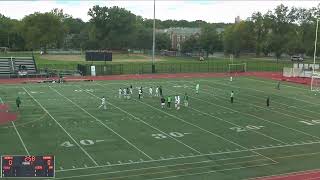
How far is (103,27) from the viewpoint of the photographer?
12619cm

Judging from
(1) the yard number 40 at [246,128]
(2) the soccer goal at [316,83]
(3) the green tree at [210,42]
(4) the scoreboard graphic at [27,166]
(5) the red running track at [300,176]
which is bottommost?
(5) the red running track at [300,176]

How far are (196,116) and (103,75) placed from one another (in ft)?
107

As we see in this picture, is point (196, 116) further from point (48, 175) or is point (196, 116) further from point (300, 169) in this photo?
point (48, 175)

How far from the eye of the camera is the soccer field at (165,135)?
71.6ft

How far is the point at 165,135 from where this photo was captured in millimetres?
27984

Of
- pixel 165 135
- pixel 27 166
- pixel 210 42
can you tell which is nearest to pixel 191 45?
pixel 210 42

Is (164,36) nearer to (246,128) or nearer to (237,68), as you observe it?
(237,68)

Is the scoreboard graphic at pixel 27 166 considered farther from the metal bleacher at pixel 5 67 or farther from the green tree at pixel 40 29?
the green tree at pixel 40 29

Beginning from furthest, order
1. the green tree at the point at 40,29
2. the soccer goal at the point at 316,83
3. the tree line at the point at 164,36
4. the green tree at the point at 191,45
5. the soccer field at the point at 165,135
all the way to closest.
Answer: the green tree at the point at 191,45
the green tree at the point at 40,29
the tree line at the point at 164,36
the soccer goal at the point at 316,83
the soccer field at the point at 165,135

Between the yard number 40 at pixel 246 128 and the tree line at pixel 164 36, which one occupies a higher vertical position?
the tree line at pixel 164 36

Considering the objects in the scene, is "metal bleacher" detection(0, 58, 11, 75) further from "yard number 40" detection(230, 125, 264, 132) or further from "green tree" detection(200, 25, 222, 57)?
"green tree" detection(200, 25, 222, 57)

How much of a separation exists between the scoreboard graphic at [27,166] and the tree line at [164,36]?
92814 millimetres

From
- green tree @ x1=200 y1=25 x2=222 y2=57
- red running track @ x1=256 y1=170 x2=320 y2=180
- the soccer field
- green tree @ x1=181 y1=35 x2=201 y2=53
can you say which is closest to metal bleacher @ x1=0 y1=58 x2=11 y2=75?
the soccer field

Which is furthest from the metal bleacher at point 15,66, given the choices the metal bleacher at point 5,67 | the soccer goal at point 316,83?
the soccer goal at point 316,83
